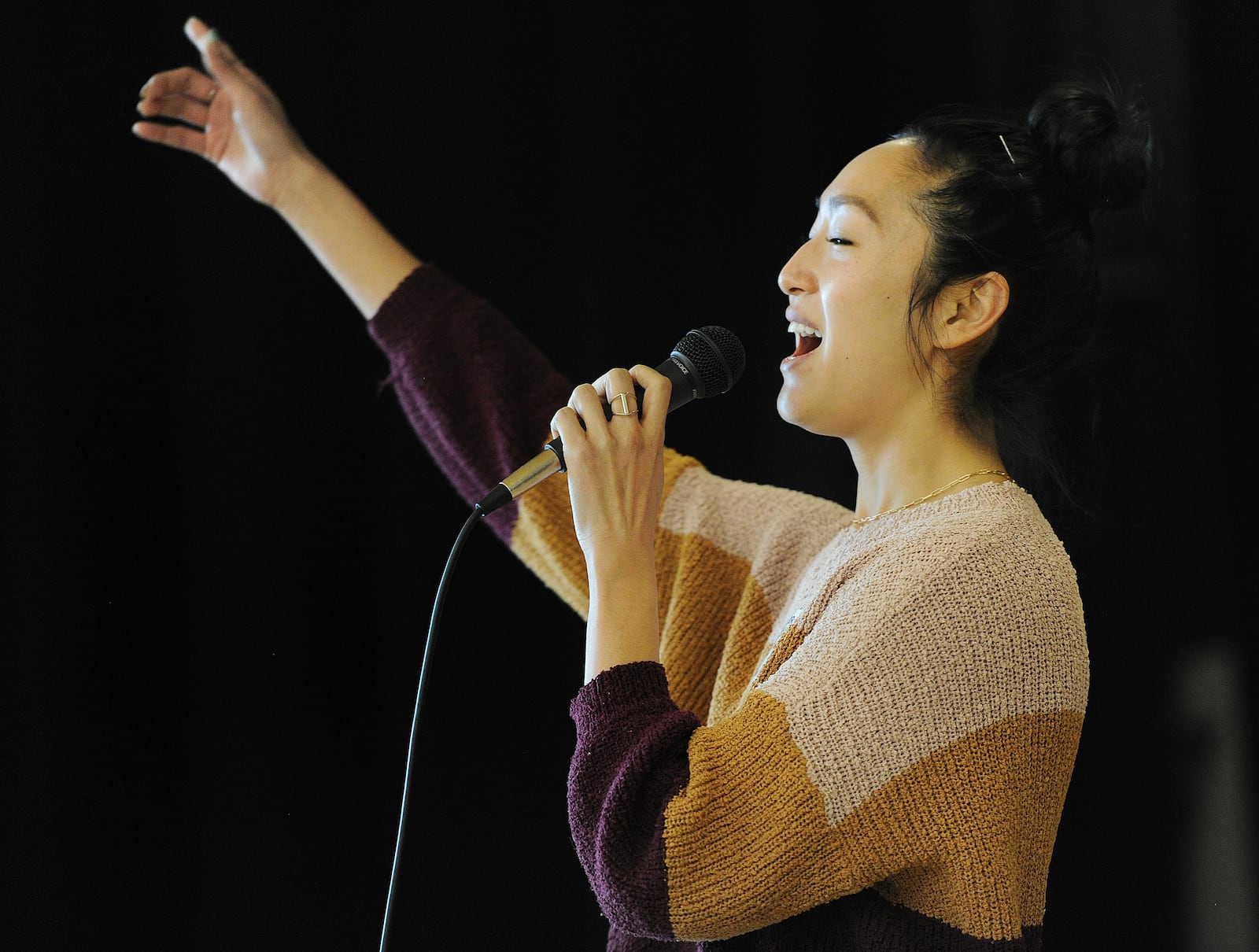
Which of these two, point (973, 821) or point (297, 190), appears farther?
point (297, 190)

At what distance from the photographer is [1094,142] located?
3.71 ft

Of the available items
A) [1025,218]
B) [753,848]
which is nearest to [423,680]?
[753,848]

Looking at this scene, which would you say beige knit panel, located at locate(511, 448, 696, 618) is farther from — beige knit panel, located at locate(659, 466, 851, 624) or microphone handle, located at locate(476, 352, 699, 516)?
microphone handle, located at locate(476, 352, 699, 516)

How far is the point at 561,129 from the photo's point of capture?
4.95 ft

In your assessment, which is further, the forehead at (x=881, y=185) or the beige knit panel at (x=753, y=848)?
the forehead at (x=881, y=185)

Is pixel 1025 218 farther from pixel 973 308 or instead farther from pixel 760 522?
pixel 760 522

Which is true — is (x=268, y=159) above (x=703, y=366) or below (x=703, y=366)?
above

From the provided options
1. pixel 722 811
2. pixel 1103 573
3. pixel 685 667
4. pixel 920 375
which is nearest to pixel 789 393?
pixel 920 375

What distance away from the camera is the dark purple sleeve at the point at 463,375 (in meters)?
1.30

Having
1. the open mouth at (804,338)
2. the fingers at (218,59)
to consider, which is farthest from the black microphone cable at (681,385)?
the fingers at (218,59)

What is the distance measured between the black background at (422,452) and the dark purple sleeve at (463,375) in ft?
0.56

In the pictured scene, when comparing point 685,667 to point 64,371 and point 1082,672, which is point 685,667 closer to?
point 1082,672

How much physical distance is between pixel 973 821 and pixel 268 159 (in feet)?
3.51

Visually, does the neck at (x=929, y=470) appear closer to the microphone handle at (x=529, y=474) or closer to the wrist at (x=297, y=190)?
the microphone handle at (x=529, y=474)
